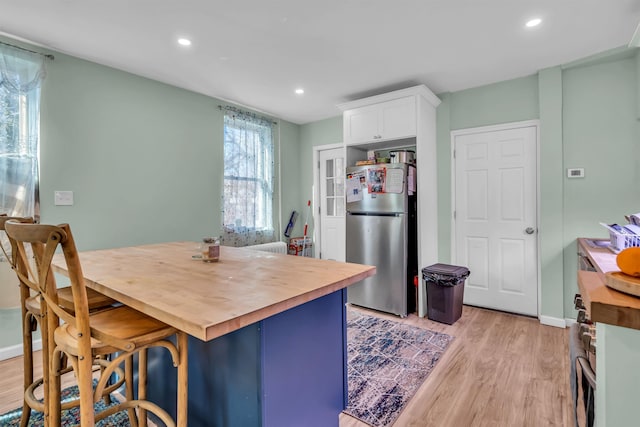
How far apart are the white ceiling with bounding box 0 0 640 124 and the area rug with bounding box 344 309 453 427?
8.47ft

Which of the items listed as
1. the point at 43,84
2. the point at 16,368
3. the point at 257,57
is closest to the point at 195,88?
the point at 257,57

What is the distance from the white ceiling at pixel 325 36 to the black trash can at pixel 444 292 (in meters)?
2.05

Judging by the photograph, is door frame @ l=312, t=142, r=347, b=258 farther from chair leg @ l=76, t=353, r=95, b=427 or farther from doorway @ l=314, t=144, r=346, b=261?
chair leg @ l=76, t=353, r=95, b=427

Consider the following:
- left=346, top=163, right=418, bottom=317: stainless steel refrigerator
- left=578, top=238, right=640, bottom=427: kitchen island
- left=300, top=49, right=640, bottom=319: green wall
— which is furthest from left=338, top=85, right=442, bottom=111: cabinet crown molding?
left=578, top=238, right=640, bottom=427: kitchen island

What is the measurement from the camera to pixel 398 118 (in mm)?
3375

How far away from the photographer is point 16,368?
7.50 ft

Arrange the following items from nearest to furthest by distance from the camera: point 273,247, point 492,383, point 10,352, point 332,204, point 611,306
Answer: point 611,306, point 492,383, point 10,352, point 273,247, point 332,204

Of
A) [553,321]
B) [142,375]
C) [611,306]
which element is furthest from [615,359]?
[553,321]

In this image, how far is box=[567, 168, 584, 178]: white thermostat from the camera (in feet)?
9.56

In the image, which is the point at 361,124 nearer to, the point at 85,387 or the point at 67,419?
the point at 85,387

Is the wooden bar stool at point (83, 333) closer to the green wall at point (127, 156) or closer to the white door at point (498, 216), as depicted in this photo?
the green wall at point (127, 156)

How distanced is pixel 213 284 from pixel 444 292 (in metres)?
2.57

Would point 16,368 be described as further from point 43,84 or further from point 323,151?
point 323,151

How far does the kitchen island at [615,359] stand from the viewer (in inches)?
27.9
